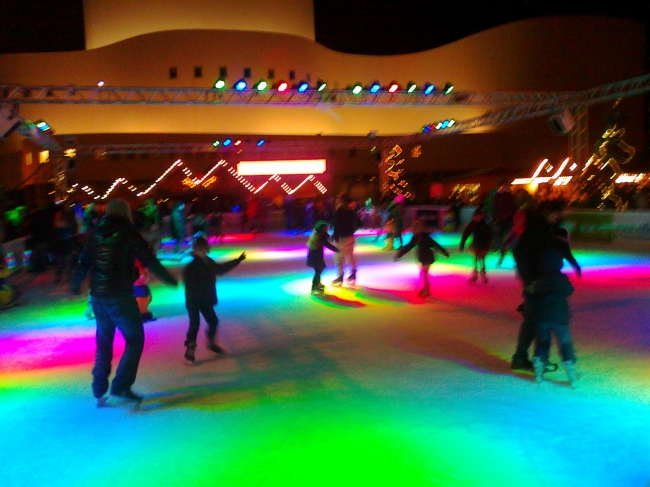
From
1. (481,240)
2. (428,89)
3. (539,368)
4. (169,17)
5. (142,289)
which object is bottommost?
(539,368)

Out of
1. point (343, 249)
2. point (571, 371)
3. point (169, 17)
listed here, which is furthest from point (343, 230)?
point (169, 17)

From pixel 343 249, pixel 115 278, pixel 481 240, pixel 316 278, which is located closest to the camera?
pixel 115 278

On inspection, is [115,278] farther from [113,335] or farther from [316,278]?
[316,278]

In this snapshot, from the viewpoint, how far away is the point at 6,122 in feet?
51.1

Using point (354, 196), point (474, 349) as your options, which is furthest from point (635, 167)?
point (474, 349)

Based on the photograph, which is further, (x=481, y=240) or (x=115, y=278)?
(x=481, y=240)

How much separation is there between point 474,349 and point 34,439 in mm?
4113

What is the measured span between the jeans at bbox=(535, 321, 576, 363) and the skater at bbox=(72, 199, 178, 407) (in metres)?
2.91

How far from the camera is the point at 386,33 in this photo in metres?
46.4

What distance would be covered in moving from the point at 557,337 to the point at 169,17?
3668cm

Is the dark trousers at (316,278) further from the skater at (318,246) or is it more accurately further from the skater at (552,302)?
the skater at (552,302)

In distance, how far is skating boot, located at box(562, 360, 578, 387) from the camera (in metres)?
5.21

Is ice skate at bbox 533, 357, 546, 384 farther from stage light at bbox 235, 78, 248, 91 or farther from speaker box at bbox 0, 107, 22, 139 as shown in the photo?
speaker box at bbox 0, 107, 22, 139

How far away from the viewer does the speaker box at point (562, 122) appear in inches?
756
